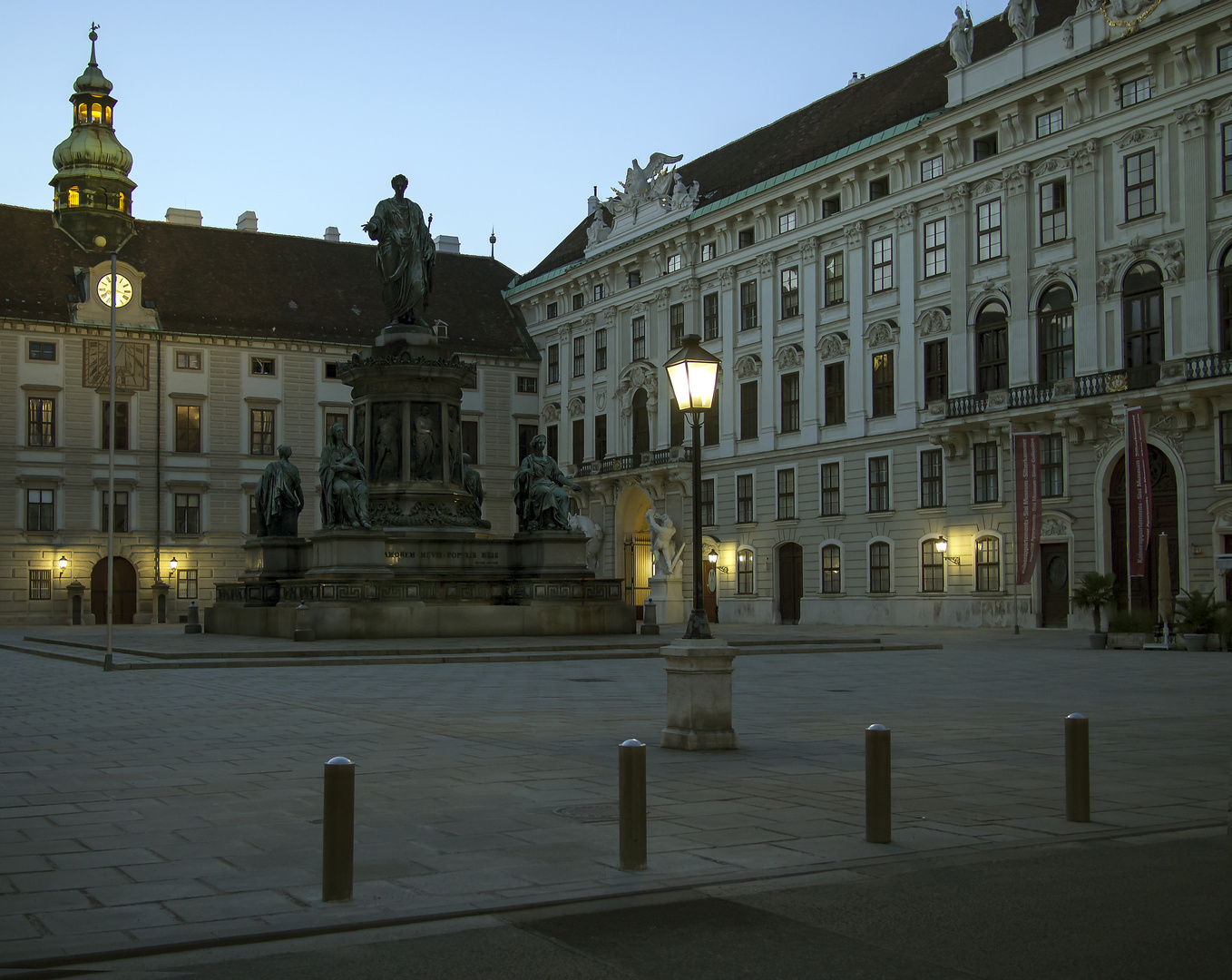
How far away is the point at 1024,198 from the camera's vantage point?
1672 inches

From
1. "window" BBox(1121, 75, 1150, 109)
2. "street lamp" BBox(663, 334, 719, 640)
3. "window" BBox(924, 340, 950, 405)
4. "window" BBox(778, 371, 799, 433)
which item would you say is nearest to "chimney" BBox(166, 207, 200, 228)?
"window" BBox(778, 371, 799, 433)

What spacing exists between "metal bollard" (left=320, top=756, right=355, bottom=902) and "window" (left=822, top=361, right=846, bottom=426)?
146 feet

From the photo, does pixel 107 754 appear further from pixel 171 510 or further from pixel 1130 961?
pixel 171 510

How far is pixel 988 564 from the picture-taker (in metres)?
43.4

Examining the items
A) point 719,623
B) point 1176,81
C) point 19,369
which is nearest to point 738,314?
point 719,623

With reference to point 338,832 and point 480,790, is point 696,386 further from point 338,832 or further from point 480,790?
point 338,832

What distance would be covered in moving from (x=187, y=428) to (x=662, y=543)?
75.5 ft

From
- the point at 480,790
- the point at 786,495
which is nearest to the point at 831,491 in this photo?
the point at 786,495

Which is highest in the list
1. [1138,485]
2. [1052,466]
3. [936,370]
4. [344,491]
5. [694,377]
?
[936,370]

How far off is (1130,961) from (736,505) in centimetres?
4919

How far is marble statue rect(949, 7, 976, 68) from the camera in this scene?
4516 cm

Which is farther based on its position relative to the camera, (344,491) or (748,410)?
(748,410)

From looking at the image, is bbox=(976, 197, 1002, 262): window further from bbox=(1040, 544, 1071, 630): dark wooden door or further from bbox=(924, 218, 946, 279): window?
bbox=(1040, 544, 1071, 630): dark wooden door

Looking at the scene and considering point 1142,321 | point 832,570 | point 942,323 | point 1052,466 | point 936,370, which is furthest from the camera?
point 832,570
